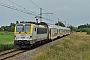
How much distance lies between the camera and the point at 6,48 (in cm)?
2492

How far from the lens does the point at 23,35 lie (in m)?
24.4

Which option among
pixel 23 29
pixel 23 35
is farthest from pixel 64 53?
pixel 23 29

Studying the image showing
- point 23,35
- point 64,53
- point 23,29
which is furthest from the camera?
point 23,29

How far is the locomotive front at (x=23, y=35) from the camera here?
79.0ft

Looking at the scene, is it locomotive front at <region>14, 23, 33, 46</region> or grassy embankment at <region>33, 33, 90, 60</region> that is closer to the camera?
grassy embankment at <region>33, 33, 90, 60</region>

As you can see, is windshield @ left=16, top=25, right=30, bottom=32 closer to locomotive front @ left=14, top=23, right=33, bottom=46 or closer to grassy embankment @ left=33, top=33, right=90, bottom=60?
locomotive front @ left=14, top=23, right=33, bottom=46

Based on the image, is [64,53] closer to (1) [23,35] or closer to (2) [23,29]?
(1) [23,35]

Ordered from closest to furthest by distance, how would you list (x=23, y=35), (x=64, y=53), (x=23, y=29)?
(x=64, y=53) < (x=23, y=35) < (x=23, y=29)

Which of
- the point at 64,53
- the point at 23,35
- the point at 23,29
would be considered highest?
the point at 23,29

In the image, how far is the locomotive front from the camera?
79.0 feet

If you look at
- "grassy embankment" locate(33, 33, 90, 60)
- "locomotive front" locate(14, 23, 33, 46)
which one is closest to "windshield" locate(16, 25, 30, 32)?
"locomotive front" locate(14, 23, 33, 46)

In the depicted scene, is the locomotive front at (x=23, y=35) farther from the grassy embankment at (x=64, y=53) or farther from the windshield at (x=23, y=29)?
the grassy embankment at (x=64, y=53)

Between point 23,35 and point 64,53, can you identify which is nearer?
point 64,53

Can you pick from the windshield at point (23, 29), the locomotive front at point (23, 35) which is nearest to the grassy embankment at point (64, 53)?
the locomotive front at point (23, 35)
